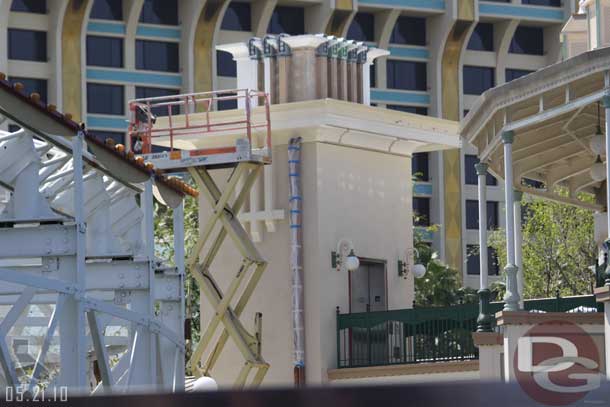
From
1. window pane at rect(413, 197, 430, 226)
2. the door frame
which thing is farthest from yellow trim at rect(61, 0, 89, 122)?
the door frame

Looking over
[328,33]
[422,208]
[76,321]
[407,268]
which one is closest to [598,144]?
[76,321]

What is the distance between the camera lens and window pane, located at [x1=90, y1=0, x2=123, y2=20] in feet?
230

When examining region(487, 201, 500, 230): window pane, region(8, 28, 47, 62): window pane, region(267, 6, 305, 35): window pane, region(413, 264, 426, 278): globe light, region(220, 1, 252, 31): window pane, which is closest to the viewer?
region(413, 264, 426, 278): globe light

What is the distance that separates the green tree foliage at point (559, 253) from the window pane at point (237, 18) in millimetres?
22504

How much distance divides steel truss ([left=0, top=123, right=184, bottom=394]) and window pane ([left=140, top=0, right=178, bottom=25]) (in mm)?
41649

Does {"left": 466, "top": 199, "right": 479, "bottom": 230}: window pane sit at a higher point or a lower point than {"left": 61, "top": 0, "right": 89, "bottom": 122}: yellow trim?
lower

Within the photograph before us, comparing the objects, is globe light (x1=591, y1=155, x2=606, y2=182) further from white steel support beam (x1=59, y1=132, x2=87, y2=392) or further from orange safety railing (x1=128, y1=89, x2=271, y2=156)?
orange safety railing (x1=128, y1=89, x2=271, y2=156)

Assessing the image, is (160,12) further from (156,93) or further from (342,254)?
(342,254)

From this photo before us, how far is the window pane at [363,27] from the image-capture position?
7569cm

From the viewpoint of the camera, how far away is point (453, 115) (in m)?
75.4

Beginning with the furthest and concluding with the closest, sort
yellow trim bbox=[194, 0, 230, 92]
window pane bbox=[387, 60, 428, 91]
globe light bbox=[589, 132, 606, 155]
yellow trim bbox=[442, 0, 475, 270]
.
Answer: window pane bbox=[387, 60, 428, 91]
yellow trim bbox=[442, 0, 475, 270]
yellow trim bbox=[194, 0, 230, 92]
globe light bbox=[589, 132, 606, 155]

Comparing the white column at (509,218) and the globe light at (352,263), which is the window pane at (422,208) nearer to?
the globe light at (352,263)

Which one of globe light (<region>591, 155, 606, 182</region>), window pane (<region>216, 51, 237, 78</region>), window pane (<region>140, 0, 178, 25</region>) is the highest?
window pane (<region>140, 0, 178, 25</region>)

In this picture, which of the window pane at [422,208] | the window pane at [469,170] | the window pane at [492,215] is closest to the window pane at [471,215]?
the window pane at [492,215]
